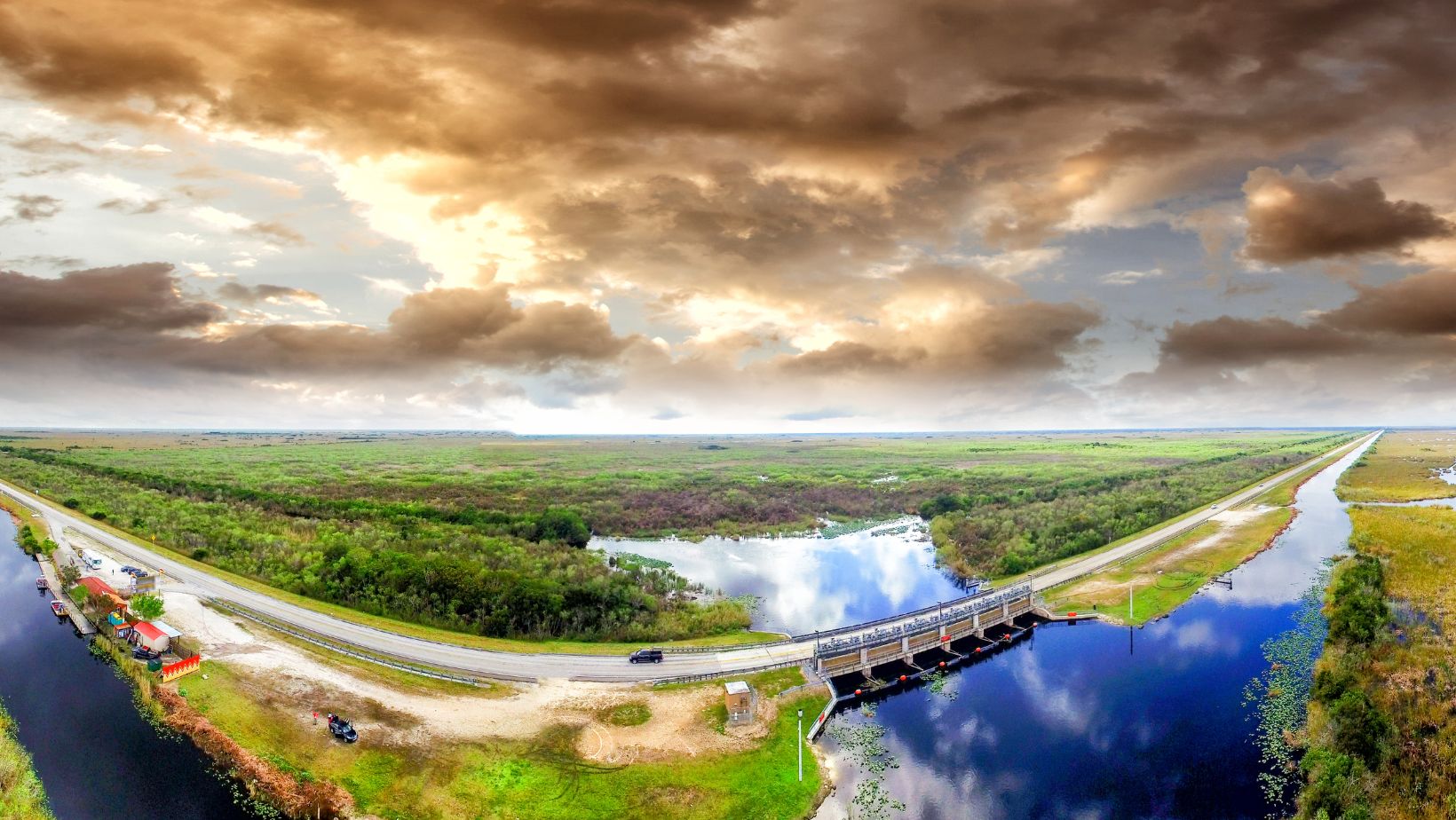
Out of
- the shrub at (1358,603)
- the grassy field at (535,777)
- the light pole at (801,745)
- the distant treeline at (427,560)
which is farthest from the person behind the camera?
the distant treeline at (427,560)

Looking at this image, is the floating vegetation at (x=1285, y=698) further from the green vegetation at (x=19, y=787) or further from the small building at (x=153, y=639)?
→ the small building at (x=153, y=639)

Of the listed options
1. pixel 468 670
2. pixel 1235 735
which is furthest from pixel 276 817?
pixel 1235 735

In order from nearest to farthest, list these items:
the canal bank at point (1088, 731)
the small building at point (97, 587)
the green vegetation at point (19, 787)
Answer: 1. the green vegetation at point (19, 787)
2. the canal bank at point (1088, 731)
3. the small building at point (97, 587)

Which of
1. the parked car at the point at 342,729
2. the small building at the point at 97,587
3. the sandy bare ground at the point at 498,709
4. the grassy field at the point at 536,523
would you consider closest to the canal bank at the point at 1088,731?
the sandy bare ground at the point at 498,709

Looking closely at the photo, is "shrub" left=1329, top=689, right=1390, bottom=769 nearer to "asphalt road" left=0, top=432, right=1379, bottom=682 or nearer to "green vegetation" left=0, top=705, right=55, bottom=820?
"asphalt road" left=0, top=432, right=1379, bottom=682

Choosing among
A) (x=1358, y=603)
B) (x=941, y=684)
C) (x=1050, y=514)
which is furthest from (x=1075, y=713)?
(x=1050, y=514)

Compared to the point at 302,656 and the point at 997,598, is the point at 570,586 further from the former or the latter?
the point at 997,598

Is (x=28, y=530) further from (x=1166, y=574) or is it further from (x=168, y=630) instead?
(x=1166, y=574)
